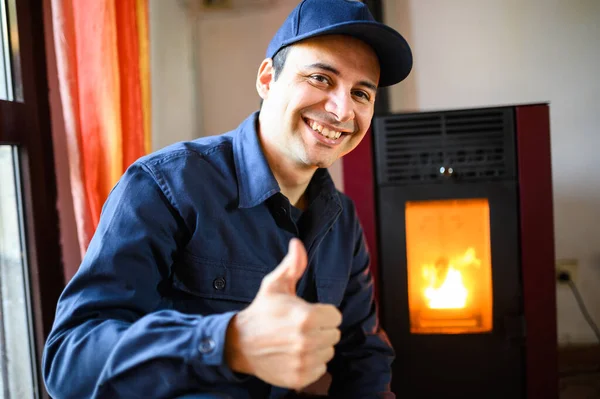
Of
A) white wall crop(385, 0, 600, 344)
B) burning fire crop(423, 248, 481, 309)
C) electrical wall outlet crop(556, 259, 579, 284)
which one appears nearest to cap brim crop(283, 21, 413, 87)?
burning fire crop(423, 248, 481, 309)

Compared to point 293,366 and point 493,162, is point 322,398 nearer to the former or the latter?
point 293,366

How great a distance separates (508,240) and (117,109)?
115cm

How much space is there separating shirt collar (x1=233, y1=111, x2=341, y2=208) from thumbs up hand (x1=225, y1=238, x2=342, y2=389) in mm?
331

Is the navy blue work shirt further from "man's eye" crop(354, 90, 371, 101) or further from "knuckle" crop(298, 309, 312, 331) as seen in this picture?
"man's eye" crop(354, 90, 371, 101)

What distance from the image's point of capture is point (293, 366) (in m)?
0.57

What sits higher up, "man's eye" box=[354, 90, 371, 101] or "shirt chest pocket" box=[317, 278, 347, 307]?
"man's eye" box=[354, 90, 371, 101]

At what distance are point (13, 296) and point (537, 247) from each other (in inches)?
55.4

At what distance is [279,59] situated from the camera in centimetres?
95

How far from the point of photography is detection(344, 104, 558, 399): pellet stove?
136 cm

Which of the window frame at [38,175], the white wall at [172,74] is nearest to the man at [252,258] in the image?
the window frame at [38,175]

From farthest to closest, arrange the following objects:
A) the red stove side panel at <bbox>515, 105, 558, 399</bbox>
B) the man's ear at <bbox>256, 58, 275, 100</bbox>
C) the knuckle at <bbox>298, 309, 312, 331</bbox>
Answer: the red stove side panel at <bbox>515, 105, 558, 399</bbox> < the man's ear at <bbox>256, 58, 275, 100</bbox> < the knuckle at <bbox>298, 309, 312, 331</bbox>

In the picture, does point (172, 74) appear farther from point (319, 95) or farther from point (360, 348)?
point (360, 348)

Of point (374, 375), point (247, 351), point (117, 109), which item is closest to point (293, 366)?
point (247, 351)

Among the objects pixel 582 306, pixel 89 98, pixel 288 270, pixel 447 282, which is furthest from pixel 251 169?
pixel 582 306
